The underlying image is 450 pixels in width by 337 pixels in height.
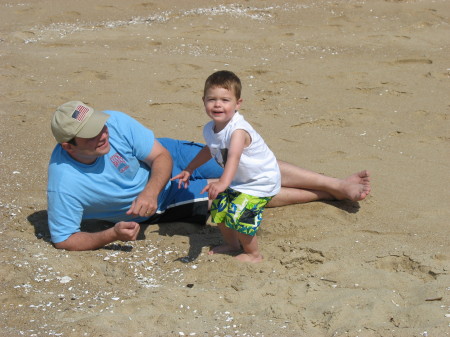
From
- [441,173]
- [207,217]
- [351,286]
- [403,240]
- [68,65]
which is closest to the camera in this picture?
[351,286]

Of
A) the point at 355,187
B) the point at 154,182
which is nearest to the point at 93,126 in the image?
the point at 154,182

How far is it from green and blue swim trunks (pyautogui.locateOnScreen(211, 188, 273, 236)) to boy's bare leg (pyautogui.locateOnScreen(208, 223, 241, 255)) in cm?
19

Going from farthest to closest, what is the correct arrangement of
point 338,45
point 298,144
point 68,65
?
point 338,45
point 68,65
point 298,144

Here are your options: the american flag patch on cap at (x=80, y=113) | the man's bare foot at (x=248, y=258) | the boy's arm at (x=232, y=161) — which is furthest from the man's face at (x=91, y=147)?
the man's bare foot at (x=248, y=258)

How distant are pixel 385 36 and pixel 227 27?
6.04 feet

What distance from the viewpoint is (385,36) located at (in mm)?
8062

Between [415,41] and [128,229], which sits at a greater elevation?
[415,41]

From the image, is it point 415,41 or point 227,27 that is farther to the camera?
point 227,27

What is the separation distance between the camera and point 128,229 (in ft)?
12.8

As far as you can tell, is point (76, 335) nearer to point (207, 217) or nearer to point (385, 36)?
point (207, 217)

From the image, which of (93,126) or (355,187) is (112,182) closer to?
(93,126)

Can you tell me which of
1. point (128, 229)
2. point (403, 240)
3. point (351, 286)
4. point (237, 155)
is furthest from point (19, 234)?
point (403, 240)

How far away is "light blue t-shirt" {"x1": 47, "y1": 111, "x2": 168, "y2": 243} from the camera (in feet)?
13.2

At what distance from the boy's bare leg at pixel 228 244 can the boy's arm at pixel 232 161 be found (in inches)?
19.6
